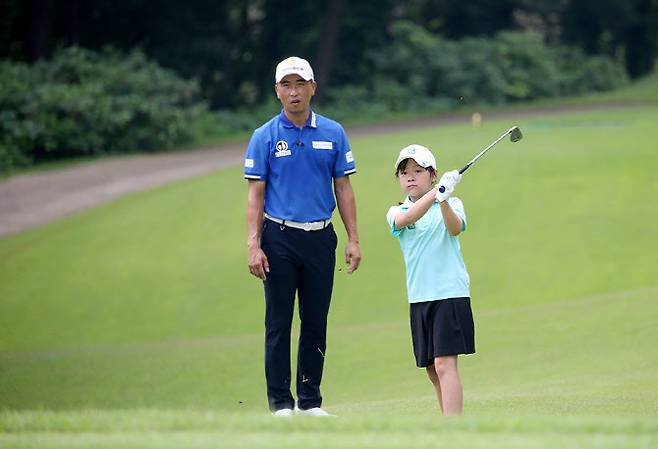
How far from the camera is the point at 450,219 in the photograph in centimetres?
628

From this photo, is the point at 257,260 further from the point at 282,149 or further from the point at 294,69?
the point at 294,69

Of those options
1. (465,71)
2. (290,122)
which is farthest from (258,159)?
(465,71)

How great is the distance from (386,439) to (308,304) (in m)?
2.40

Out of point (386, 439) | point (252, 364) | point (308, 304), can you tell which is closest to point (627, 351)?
point (252, 364)

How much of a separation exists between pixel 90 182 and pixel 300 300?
43.0ft

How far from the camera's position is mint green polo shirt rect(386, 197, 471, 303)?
6.41 m

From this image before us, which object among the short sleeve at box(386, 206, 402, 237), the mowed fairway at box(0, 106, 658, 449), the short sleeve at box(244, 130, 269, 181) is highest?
the short sleeve at box(244, 130, 269, 181)

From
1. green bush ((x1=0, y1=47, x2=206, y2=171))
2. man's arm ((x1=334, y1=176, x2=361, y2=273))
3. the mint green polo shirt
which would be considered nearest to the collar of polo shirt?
man's arm ((x1=334, y1=176, x2=361, y2=273))

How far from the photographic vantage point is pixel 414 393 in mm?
9258

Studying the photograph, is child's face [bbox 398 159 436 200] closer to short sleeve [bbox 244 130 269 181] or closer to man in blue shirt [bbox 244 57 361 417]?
man in blue shirt [bbox 244 57 361 417]

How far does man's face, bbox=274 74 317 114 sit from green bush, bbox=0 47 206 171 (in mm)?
15076

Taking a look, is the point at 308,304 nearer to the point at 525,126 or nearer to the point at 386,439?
the point at 386,439

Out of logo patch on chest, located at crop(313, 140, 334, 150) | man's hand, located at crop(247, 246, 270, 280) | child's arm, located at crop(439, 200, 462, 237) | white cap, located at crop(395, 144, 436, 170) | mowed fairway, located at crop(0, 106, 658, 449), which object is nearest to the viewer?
mowed fairway, located at crop(0, 106, 658, 449)

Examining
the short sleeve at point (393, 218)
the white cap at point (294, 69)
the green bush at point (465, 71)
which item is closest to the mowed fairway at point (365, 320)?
the short sleeve at point (393, 218)
